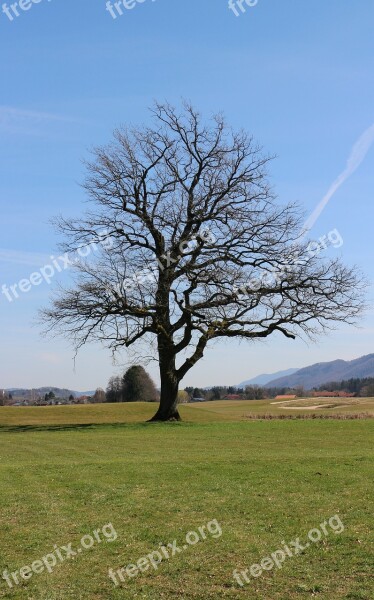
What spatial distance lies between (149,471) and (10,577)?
7233 millimetres

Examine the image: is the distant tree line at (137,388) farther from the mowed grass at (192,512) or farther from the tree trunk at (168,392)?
the mowed grass at (192,512)

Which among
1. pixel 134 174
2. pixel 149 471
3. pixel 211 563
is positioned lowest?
pixel 211 563

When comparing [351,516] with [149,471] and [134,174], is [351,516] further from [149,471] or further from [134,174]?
[134,174]

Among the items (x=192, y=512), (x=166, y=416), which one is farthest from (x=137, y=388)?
(x=192, y=512)

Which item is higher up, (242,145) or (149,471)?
(242,145)

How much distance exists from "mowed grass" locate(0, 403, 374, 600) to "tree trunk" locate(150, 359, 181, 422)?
1214 cm

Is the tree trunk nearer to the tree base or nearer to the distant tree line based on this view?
the tree base

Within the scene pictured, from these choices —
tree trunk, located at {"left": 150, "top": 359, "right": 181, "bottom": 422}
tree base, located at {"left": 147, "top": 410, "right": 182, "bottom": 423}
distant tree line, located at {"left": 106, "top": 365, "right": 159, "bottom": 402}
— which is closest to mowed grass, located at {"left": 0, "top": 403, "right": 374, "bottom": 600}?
tree trunk, located at {"left": 150, "top": 359, "right": 181, "bottom": 422}

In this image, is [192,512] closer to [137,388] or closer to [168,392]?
[168,392]

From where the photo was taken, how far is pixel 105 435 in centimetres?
2708

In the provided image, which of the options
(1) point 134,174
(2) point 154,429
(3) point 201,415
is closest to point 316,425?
(2) point 154,429

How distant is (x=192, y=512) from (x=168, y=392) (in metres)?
23.6

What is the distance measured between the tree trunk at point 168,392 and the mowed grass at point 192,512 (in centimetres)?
1214

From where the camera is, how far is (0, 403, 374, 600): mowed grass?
8.07m
